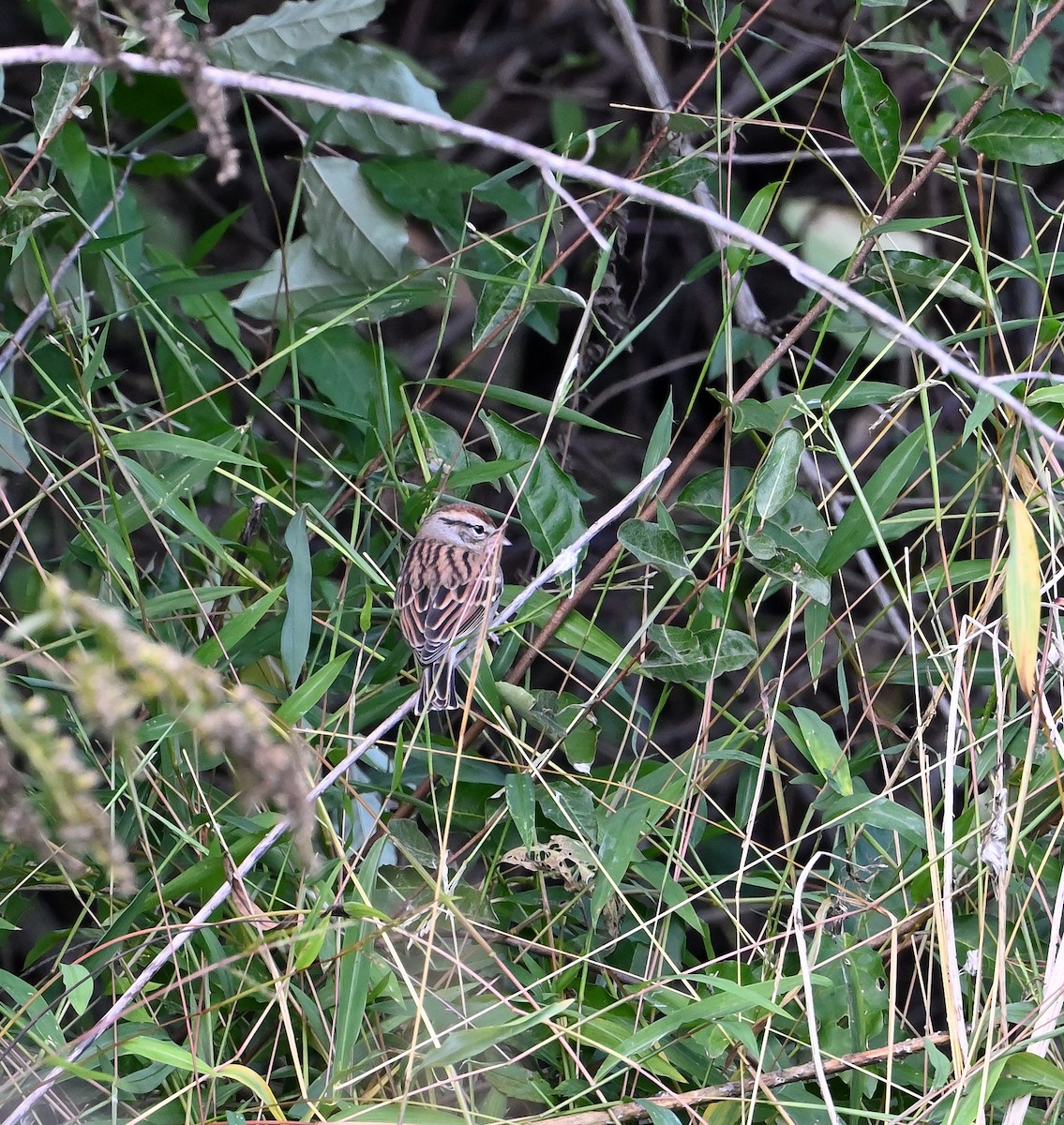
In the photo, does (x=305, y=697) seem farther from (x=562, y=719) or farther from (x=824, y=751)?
(x=824, y=751)

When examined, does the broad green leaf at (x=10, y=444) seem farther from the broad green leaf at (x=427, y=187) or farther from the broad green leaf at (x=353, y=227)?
the broad green leaf at (x=427, y=187)

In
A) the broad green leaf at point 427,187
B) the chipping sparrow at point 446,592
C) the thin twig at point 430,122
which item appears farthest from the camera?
the broad green leaf at point 427,187

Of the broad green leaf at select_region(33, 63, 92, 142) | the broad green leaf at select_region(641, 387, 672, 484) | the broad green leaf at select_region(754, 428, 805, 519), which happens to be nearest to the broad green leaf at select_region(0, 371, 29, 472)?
the broad green leaf at select_region(33, 63, 92, 142)

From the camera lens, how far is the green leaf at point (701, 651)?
1.79 metres

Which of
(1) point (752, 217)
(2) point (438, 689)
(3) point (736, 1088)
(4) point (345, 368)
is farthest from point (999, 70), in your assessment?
(3) point (736, 1088)

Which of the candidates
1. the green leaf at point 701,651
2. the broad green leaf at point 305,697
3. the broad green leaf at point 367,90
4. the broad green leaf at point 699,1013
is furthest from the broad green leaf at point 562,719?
the broad green leaf at point 367,90

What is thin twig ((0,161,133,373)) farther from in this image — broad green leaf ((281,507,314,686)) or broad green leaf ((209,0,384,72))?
broad green leaf ((281,507,314,686))

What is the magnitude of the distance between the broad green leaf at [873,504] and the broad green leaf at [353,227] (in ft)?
2.87

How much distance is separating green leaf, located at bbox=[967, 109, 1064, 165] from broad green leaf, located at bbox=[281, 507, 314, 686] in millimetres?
1161

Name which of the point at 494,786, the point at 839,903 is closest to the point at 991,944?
the point at 839,903

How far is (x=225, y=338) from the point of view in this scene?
2.20 m

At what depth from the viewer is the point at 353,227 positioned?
7.38 feet

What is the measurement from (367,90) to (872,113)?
0.85 metres

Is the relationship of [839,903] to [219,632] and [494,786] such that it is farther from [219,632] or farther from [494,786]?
[219,632]
